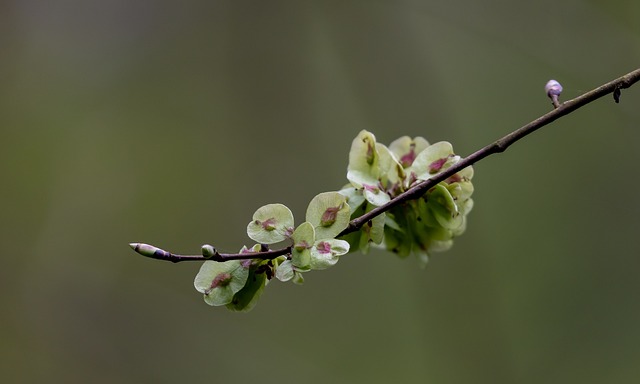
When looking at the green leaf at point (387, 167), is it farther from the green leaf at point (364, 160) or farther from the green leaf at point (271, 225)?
the green leaf at point (271, 225)

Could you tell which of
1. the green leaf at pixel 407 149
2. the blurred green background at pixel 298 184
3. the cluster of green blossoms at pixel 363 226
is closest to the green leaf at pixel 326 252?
the cluster of green blossoms at pixel 363 226

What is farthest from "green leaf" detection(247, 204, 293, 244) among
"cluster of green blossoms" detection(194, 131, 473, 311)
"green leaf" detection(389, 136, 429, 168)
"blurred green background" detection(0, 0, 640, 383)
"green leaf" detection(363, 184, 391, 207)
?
"blurred green background" detection(0, 0, 640, 383)

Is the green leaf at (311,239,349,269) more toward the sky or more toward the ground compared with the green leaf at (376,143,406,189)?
more toward the ground

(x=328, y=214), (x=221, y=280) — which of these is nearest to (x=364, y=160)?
(x=328, y=214)

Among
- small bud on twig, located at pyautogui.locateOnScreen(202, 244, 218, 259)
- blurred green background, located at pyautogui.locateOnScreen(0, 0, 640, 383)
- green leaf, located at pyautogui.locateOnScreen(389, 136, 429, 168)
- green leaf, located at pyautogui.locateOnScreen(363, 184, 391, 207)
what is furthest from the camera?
blurred green background, located at pyautogui.locateOnScreen(0, 0, 640, 383)

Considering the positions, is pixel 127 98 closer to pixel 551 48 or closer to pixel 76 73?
pixel 76 73

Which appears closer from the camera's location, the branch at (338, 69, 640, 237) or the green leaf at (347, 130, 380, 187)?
the branch at (338, 69, 640, 237)

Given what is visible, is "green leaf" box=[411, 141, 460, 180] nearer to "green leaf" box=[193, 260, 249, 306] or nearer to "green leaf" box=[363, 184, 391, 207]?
"green leaf" box=[363, 184, 391, 207]
